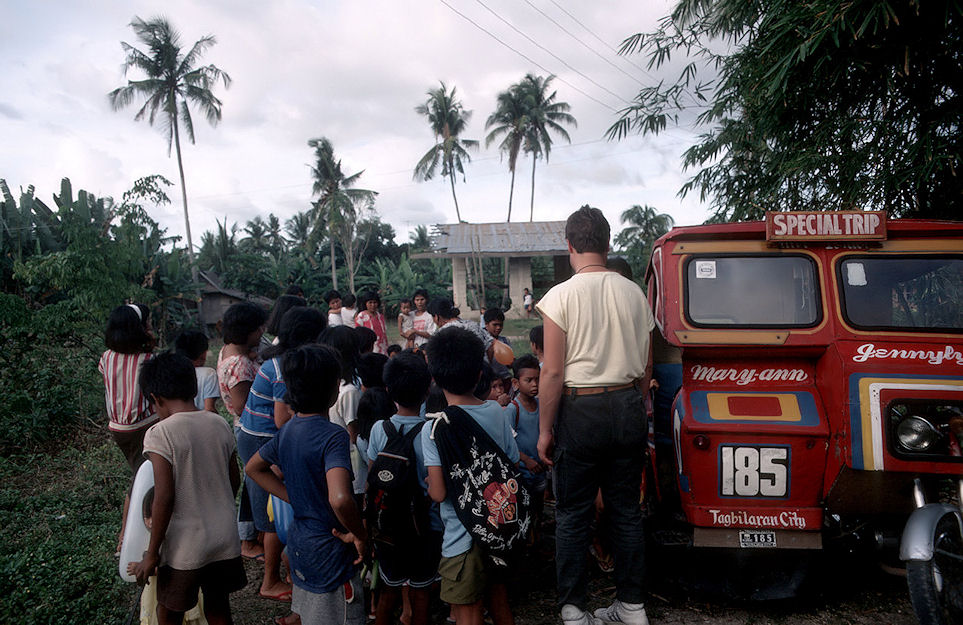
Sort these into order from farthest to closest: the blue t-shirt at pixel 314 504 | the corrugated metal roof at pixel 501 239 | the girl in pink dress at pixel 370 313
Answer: the corrugated metal roof at pixel 501 239 → the girl in pink dress at pixel 370 313 → the blue t-shirt at pixel 314 504

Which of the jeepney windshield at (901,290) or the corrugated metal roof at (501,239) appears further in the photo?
the corrugated metal roof at (501,239)

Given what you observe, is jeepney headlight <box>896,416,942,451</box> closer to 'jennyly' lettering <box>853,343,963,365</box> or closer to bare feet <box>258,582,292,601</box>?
'jennyly' lettering <box>853,343,963,365</box>

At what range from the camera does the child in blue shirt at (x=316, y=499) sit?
2.49 metres

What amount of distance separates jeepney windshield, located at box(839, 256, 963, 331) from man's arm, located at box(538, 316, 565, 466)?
165cm

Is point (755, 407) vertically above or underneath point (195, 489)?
above

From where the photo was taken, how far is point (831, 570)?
3.76 metres

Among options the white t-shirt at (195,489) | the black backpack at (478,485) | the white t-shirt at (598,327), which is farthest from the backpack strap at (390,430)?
the white t-shirt at (598,327)

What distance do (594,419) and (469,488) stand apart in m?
0.73

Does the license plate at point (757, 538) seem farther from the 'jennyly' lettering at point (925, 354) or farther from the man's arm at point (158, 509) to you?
the man's arm at point (158, 509)

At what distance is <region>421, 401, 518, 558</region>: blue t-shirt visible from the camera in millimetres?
2670

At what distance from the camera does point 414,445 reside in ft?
9.73

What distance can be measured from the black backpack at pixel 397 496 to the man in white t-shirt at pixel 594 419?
66 centimetres

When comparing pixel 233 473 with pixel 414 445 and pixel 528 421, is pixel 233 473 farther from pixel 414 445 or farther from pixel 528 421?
pixel 528 421

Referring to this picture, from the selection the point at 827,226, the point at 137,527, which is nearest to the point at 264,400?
the point at 137,527
